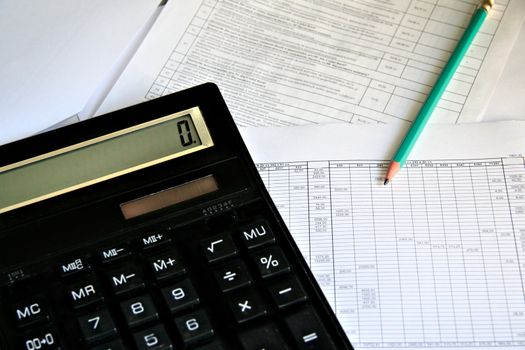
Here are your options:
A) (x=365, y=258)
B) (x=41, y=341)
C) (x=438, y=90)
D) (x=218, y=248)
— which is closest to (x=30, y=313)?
(x=41, y=341)

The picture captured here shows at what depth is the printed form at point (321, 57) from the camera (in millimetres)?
525

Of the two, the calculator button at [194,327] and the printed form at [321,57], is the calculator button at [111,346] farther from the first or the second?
the printed form at [321,57]

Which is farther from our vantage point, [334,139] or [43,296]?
[334,139]

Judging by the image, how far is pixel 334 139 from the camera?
504mm

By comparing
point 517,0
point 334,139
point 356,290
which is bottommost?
point 356,290

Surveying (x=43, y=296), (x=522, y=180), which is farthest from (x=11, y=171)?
(x=522, y=180)

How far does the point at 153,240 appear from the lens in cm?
42

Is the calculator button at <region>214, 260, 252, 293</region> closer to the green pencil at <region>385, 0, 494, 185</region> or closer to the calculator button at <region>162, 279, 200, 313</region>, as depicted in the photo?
the calculator button at <region>162, 279, 200, 313</region>

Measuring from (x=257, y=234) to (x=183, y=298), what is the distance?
0.06 meters

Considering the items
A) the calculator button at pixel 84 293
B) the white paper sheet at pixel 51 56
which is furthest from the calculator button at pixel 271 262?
the white paper sheet at pixel 51 56

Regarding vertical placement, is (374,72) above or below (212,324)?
above

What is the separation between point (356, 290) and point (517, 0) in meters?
0.31

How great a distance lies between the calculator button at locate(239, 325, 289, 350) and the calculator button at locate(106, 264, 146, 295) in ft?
0.24

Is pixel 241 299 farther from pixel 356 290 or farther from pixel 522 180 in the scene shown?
pixel 522 180
